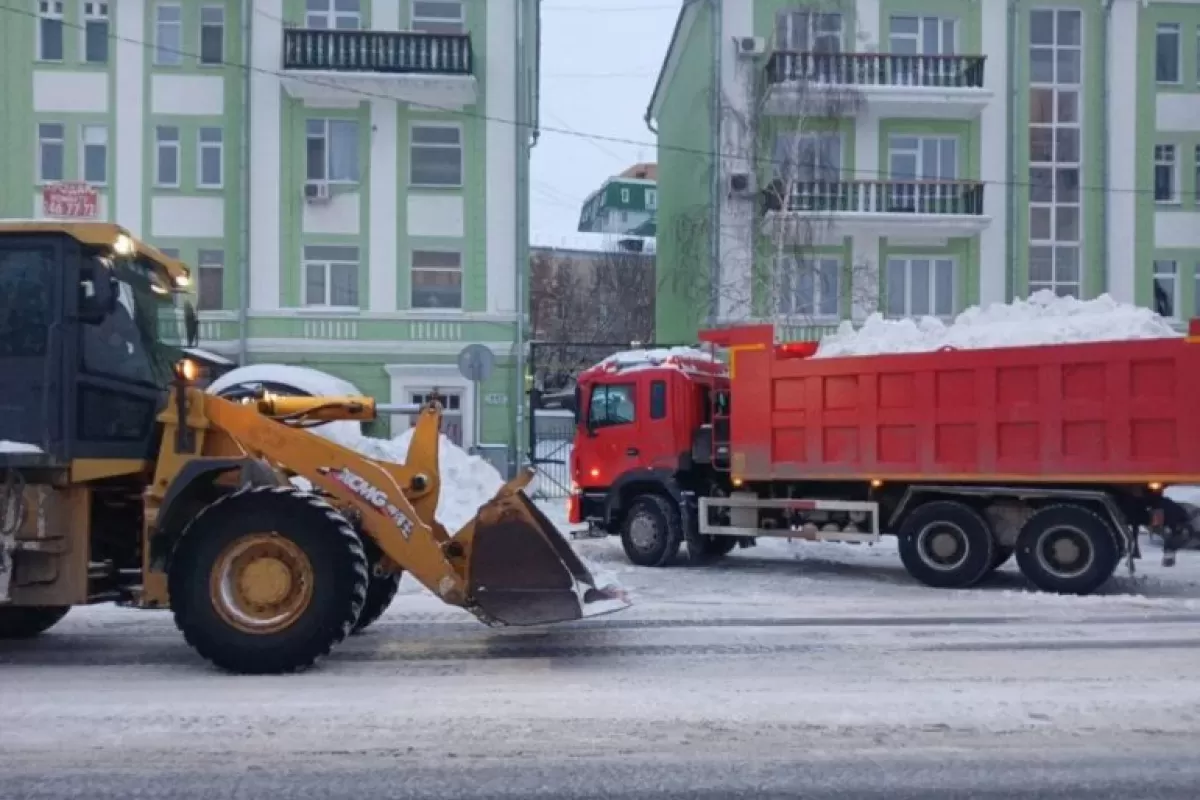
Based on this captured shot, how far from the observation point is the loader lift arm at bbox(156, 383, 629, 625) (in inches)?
314

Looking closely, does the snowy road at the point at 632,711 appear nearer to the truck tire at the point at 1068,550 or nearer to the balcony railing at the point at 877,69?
the truck tire at the point at 1068,550

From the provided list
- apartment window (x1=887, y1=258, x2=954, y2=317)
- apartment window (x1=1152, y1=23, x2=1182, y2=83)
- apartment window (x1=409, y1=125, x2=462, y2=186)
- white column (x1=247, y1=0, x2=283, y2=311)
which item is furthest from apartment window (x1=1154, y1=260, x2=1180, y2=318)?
white column (x1=247, y1=0, x2=283, y2=311)

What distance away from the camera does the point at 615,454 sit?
15.8 m

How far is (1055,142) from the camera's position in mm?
28906

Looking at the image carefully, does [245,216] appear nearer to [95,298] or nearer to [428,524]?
[95,298]

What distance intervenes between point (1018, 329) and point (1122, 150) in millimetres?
17935

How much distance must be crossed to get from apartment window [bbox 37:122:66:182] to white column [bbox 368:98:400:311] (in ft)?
21.5

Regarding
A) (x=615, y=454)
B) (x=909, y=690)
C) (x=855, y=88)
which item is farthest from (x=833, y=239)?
(x=909, y=690)

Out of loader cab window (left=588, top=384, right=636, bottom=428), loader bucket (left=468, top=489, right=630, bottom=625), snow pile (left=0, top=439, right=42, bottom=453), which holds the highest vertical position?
loader cab window (left=588, top=384, right=636, bottom=428)

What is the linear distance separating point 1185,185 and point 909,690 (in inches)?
998

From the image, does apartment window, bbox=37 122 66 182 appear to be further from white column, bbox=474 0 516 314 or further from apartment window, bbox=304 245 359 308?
white column, bbox=474 0 516 314

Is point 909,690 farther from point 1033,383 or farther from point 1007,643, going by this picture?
point 1033,383

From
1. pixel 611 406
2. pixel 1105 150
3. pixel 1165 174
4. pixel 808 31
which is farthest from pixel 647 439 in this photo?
pixel 1165 174

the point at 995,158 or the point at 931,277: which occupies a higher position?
the point at 995,158
